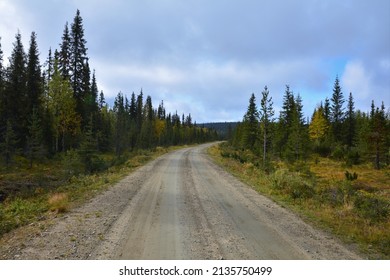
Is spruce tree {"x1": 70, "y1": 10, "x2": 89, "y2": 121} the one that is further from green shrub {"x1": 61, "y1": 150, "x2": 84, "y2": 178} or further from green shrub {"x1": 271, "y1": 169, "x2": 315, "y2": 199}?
green shrub {"x1": 271, "y1": 169, "x2": 315, "y2": 199}

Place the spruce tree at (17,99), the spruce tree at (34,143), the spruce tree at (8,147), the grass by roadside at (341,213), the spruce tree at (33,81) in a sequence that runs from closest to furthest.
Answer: the grass by roadside at (341,213) < the spruce tree at (8,147) < the spruce tree at (34,143) < the spruce tree at (17,99) < the spruce tree at (33,81)

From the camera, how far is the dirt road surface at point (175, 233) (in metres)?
6.05

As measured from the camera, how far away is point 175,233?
7.35m

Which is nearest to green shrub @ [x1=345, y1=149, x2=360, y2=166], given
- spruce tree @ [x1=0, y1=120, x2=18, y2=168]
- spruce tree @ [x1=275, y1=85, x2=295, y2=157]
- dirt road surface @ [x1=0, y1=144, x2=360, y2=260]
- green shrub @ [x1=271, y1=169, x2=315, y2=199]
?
spruce tree @ [x1=275, y1=85, x2=295, y2=157]

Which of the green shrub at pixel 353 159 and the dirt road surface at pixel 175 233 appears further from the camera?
the green shrub at pixel 353 159

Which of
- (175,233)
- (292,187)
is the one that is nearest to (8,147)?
(292,187)

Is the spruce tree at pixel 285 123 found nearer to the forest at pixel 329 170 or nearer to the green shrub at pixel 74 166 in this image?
the forest at pixel 329 170

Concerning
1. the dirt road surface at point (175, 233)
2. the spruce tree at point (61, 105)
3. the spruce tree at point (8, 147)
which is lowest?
the dirt road surface at point (175, 233)

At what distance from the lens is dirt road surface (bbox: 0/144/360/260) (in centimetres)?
605

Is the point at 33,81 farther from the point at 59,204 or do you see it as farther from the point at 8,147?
the point at 59,204

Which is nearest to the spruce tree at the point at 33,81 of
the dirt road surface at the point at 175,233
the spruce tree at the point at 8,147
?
the spruce tree at the point at 8,147

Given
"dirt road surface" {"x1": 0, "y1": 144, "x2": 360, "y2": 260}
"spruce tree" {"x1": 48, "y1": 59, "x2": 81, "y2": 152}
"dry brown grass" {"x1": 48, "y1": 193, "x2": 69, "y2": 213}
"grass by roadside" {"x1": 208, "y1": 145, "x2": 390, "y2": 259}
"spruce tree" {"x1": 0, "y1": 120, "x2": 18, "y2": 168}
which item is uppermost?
"spruce tree" {"x1": 48, "y1": 59, "x2": 81, "y2": 152}
